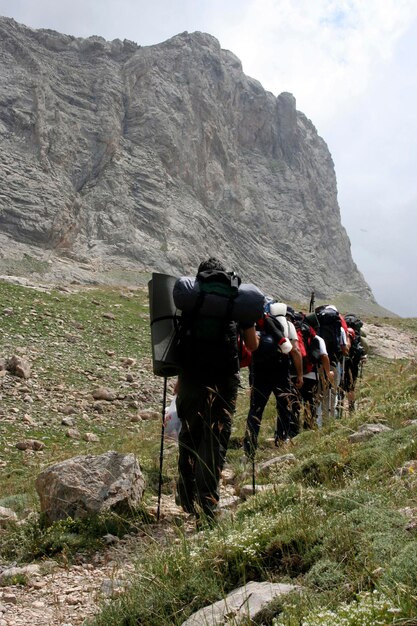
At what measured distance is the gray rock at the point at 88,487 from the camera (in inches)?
194

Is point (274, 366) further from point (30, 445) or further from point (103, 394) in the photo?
point (103, 394)

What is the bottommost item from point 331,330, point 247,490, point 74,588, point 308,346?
point 74,588

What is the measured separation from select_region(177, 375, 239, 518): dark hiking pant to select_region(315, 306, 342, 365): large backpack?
4894 mm

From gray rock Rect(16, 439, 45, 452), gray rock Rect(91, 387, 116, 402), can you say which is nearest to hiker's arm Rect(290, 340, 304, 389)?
gray rock Rect(16, 439, 45, 452)

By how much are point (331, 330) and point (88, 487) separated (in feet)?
18.7

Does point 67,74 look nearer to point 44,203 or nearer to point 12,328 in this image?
point 44,203

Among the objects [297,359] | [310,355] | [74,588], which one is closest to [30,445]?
[297,359]

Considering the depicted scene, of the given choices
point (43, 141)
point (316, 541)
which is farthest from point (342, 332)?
point (43, 141)

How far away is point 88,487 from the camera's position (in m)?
5.02

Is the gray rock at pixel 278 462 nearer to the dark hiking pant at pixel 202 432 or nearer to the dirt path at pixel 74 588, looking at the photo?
the dark hiking pant at pixel 202 432

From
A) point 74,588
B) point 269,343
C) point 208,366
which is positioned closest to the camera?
point 74,588

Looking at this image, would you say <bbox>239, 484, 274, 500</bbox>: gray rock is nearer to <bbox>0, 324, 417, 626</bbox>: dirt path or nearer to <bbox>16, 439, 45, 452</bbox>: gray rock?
<bbox>0, 324, 417, 626</bbox>: dirt path

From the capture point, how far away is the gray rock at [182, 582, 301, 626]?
2.67m

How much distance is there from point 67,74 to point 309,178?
63793mm
